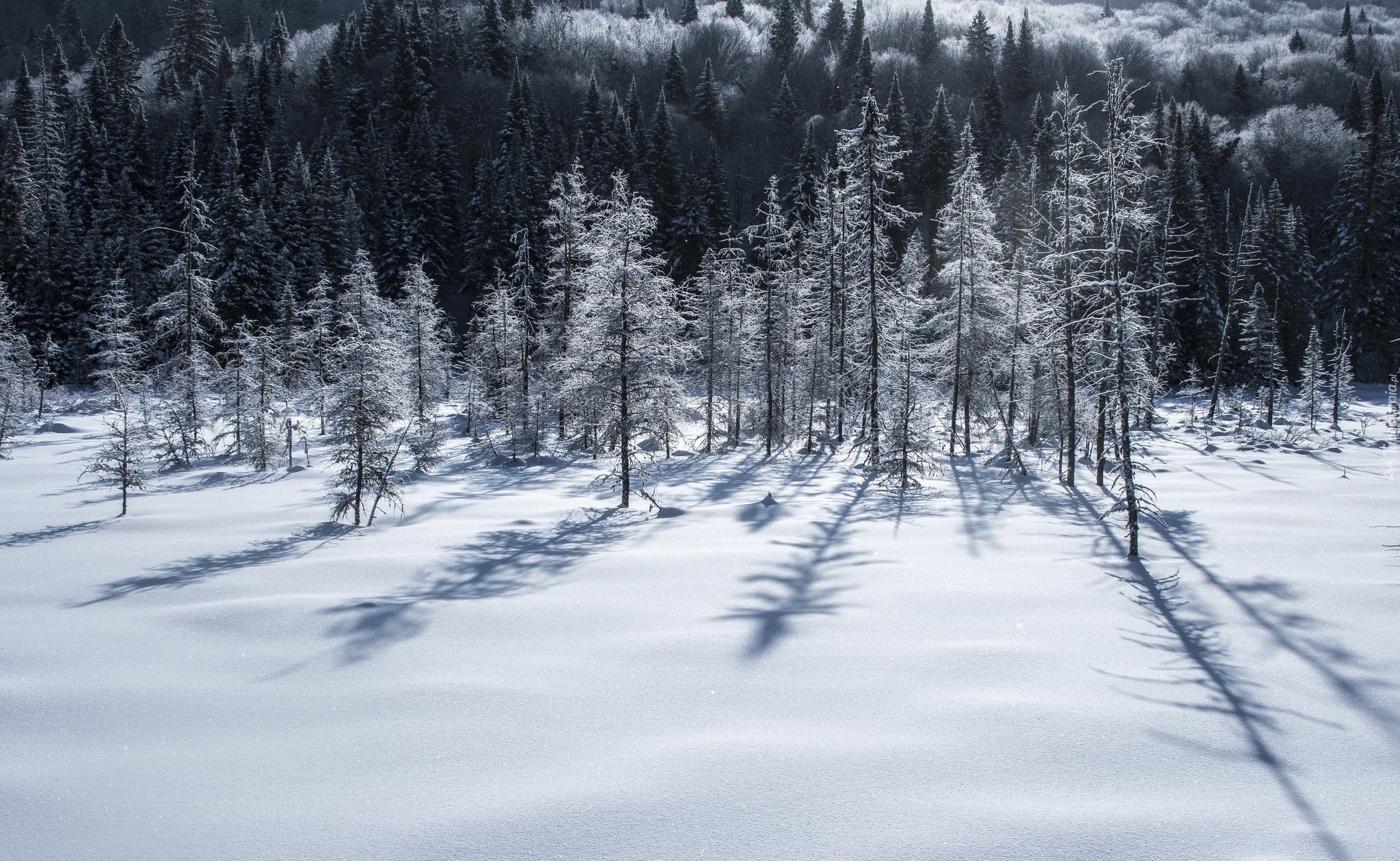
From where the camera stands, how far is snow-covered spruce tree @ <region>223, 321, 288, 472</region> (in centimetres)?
2880

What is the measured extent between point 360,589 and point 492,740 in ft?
18.7

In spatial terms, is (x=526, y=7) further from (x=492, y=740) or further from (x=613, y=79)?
(x=492, y=740)

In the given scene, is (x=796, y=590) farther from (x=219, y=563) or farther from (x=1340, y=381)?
Answer: (x=1340, y=381)

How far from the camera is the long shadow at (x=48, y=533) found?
15.1 metres

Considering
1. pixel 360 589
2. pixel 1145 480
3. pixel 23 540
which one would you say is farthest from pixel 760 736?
pixel 1145 480

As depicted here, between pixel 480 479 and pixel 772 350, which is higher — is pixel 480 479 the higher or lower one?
the lower one

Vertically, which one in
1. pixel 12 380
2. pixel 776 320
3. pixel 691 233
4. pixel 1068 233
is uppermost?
pixel 691 233

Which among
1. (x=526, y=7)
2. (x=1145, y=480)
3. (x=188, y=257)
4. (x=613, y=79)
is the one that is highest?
(x=526, y=7)

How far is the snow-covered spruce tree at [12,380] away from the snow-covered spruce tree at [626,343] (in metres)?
27.3

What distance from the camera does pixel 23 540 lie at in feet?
50.0

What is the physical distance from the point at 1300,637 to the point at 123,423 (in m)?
36.3

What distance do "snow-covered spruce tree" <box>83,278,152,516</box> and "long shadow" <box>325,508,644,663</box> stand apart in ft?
34.9

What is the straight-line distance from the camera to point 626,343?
1892 cm

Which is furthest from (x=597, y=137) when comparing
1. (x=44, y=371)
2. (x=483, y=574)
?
(x=483, y=574)
